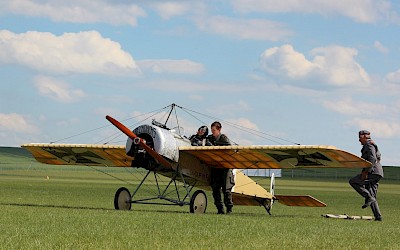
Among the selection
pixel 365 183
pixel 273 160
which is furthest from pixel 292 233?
pixel 273 160

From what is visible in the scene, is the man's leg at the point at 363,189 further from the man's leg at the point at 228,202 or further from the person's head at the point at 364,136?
the man's leg at the point at 228,202

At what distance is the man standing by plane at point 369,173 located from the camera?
18.5m

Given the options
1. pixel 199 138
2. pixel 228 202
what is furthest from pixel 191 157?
pixel 228 202

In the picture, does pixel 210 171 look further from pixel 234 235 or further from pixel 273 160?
pixel 234 235

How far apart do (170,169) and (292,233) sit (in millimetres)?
6696

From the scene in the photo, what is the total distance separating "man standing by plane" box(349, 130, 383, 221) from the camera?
60.6 ft

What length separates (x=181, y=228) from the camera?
1300cm

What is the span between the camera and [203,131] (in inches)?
806

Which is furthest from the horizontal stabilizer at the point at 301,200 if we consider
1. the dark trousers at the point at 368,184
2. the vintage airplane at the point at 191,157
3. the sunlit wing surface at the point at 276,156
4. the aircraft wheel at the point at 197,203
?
the aircraft wheel at the point at 197,203

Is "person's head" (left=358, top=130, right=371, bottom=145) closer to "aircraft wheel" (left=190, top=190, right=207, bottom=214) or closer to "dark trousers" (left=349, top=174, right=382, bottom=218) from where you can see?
"dark trousers" (left=349, top=174, right=382, bottom=218)

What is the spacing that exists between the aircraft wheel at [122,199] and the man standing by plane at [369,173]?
5.12 m

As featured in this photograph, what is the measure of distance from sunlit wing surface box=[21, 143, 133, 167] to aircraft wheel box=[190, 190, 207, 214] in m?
3.17

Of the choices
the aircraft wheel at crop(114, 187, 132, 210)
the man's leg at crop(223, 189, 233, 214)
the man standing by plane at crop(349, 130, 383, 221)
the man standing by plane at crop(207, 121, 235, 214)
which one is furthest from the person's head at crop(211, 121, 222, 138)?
the man standing by plane at crop(349, 130, 383, 221)

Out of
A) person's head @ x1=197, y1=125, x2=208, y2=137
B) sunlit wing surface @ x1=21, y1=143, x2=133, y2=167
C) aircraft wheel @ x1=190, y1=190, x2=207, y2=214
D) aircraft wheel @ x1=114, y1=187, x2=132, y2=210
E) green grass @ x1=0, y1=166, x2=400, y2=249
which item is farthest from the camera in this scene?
sunlit wing surface @ x1=21, y1=143, x2=133, y2=167
